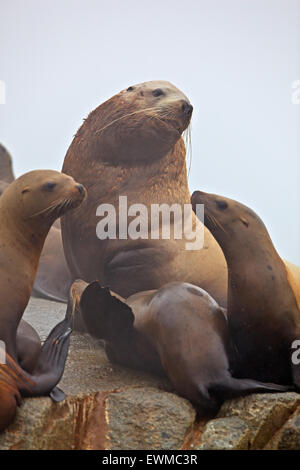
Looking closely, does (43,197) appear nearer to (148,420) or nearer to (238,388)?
(148,420)

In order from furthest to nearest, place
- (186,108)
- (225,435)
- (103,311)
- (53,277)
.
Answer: (53,277), (186,108), (103,311), (225,435)

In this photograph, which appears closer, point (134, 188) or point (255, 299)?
point (255, 299)

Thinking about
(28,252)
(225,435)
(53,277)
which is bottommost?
(53,277)

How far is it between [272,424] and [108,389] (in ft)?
1.95

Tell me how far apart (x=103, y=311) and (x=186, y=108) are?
1021 millimetres

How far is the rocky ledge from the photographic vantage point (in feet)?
6.51

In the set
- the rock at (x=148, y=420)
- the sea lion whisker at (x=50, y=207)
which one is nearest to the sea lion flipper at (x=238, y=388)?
the rock at (x=148, y=420)

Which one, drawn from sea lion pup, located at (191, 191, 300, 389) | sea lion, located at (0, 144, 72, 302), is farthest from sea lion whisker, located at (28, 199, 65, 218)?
sea lion, located at (0, 144, 72, 302)

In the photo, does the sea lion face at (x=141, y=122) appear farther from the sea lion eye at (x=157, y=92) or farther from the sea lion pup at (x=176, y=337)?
the sea lion pup at (x=176, y=337)

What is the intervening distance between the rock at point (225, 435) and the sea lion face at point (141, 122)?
1372 millimetres

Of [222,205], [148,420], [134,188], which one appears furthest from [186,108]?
[148,420]

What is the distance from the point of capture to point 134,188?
3014mm

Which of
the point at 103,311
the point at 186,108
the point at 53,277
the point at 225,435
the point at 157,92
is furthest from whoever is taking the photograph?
the point at 53,277
